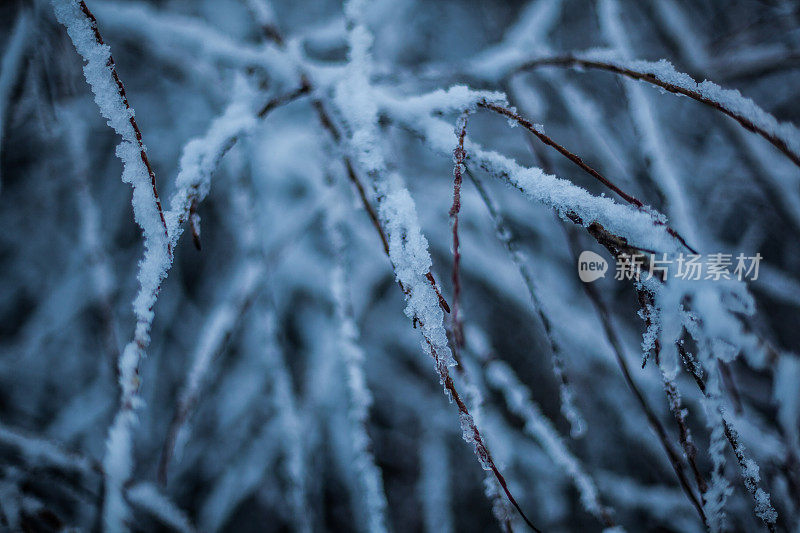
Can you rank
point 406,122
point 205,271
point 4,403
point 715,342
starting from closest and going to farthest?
point 715,342 → point 406,122 → point 4,403 → point 205,271

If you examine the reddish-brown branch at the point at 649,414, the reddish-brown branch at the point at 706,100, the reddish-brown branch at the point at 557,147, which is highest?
the reddish-brown branch at the point at 706,100

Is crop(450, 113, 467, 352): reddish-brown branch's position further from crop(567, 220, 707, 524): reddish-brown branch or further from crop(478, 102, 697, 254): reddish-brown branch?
crop(567, 220, 707, 524): reddish-brown branch

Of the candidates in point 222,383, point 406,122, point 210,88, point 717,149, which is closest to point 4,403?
point 222,383

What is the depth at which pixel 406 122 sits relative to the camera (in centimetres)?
36

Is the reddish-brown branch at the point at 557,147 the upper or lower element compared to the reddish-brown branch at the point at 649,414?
upper

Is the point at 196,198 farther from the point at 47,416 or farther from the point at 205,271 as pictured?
the point at 47,416

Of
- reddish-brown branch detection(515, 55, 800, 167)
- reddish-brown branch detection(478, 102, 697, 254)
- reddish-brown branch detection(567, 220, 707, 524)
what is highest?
reddish-brown branch detection(515, 55, 800, 167)

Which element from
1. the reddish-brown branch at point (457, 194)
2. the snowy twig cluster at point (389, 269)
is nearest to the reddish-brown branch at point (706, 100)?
the snowy twig cluster at point (389, 269)

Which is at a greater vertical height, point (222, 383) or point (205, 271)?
point (205, 271)

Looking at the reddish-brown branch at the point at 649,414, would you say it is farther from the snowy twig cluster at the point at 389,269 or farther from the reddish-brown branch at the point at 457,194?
the reddish-brown branch at the point at 457,194

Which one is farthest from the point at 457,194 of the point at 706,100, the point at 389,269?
the point at 389,269

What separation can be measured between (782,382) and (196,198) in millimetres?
448

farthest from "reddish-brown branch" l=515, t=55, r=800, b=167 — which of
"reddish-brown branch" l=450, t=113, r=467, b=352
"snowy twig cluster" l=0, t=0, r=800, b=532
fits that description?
"reddish-brown branch" l=450, t=113, r=467, b=352

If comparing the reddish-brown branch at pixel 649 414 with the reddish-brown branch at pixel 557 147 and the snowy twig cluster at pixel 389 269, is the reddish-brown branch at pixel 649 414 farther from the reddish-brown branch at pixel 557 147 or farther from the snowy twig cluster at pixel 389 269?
the reddish-brown branch at pixel 557 147
